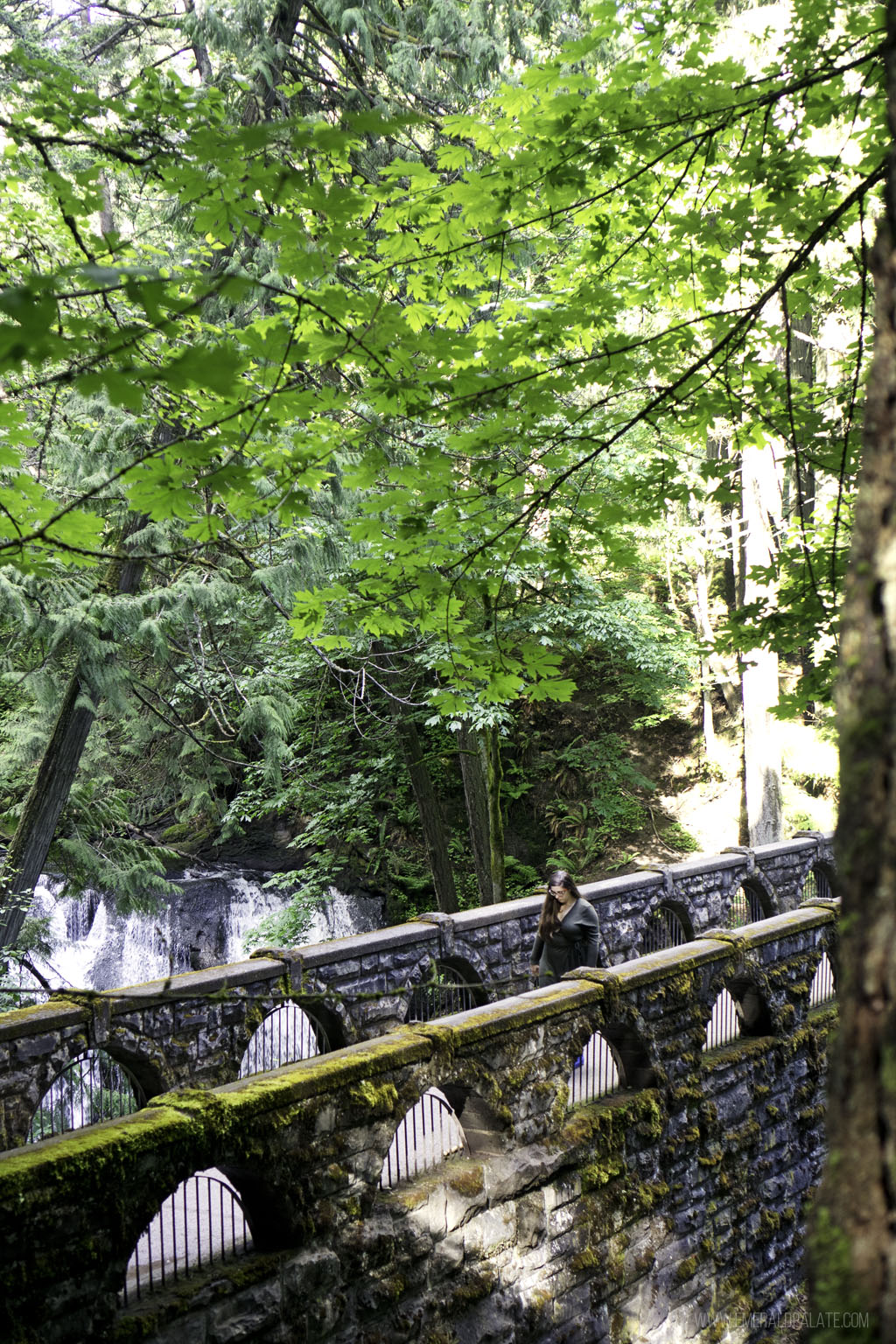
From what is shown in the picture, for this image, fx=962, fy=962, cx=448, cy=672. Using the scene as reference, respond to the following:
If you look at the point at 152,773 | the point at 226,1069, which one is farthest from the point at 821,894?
the point at 152,773

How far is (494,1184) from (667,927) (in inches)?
212

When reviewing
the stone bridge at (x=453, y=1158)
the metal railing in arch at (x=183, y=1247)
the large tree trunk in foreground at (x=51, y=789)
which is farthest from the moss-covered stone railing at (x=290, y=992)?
the large tree trunk in foreground at (x=51, y=789)

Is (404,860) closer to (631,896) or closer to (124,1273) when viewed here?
(631,896)

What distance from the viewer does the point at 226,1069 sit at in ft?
19.2

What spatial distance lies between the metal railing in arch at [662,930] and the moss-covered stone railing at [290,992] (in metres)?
0.09

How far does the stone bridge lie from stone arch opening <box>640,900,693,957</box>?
1653 millimetres

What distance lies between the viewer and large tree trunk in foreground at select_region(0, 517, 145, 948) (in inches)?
347

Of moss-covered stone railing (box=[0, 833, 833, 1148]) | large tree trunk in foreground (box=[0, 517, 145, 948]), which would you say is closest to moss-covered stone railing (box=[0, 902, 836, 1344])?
moss-covered stone railing (box=[0, 833, 833, 1148])

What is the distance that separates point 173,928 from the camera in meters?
16.2

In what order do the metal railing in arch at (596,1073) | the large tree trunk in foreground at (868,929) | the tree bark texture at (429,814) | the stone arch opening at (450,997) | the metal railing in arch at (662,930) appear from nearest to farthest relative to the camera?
the large tree trunk in foreground at (868,929)
the metal railing in arch at (596,1073)
the stone arch opening at (450,997)
the metal railing in arch at (662,930)
the tree bark texture at (429,814)

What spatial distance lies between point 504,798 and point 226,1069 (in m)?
12.0

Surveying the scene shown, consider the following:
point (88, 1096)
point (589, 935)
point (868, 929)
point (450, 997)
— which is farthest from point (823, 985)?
point (868, 929)

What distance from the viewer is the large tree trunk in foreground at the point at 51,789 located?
882 centimetres

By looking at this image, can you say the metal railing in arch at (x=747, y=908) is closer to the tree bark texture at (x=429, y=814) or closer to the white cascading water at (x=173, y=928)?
the tree bark texture at (x=429, y=814)
